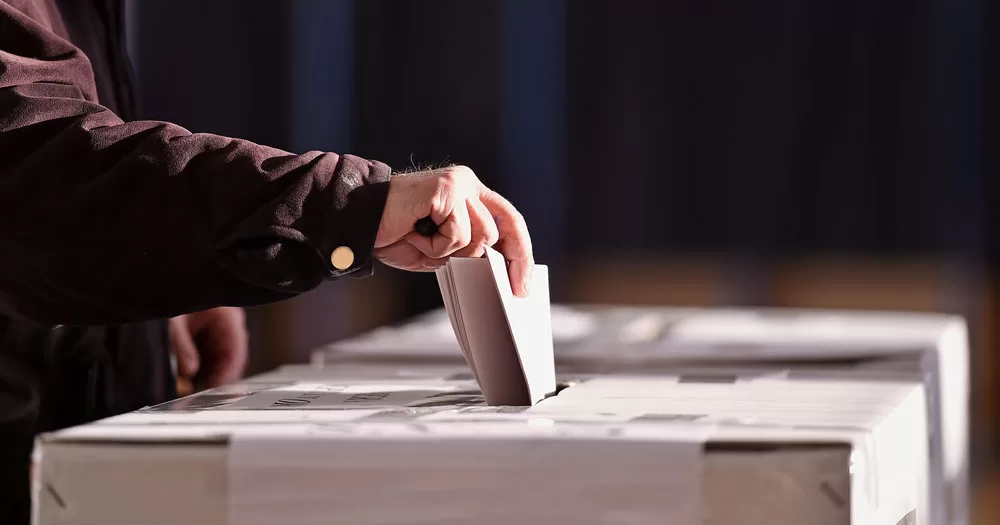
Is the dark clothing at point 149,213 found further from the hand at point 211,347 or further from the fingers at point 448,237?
the hand at point 211,347

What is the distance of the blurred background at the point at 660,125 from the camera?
320cm

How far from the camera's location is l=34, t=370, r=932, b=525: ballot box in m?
0.68

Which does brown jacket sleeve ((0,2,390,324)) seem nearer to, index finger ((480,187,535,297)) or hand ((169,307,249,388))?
index finger ((480,187,535,297))

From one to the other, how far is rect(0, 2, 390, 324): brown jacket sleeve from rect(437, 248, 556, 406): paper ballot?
0.09 meters

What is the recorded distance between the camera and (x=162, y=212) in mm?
808

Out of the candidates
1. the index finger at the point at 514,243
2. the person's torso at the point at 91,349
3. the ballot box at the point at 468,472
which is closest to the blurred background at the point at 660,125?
the person's torso at the point at 91,349

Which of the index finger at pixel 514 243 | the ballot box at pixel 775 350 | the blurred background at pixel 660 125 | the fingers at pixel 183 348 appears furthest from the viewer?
the blurred background at pixel 660 125

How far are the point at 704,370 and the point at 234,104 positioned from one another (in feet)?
8.93

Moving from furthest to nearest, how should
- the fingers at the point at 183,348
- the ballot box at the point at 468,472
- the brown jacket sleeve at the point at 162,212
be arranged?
the fingers at the point at 183,348
the brown jacket sleeve at the point at 162,212
the ballot box at the point at 468,472

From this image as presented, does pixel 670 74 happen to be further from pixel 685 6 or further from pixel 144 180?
pixel 144 180

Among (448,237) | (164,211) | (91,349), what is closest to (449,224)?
(448,237)

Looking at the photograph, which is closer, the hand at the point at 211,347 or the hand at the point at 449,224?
the hand at the point at 449,224

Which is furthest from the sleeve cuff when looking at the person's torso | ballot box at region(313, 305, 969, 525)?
ballot box at region(313, 305, 969, 525)

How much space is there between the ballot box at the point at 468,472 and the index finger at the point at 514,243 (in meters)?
0.16
